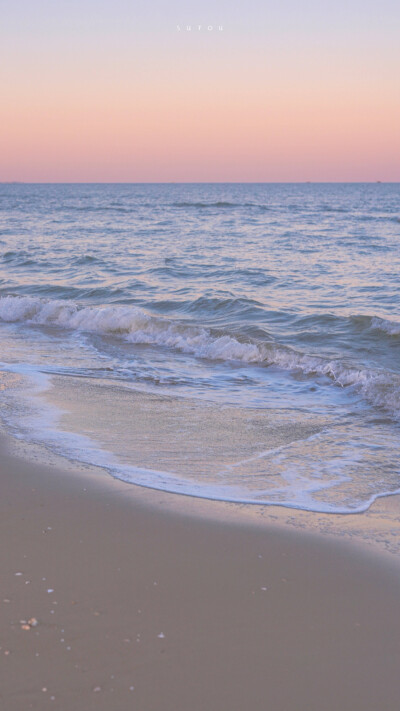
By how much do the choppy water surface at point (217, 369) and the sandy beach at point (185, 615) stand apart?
72cm

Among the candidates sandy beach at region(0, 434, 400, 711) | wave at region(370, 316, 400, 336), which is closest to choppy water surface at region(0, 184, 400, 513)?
wave at region(370, 316, 400, 336)

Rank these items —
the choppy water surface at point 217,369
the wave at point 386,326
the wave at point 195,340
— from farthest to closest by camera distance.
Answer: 1. the wave at point 386,326
2. the wave at point 195,340
3. the choppy water surface at point 217,369

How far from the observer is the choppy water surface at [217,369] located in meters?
4.84

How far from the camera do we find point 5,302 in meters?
13.3

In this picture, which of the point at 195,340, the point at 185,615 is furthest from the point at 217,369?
the point at 185,615

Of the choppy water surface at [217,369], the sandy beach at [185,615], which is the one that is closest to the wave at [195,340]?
the choppy water surface at [217,369]

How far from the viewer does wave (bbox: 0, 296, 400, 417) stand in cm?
742

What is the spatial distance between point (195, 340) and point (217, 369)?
1.65m

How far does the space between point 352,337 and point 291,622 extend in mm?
7996

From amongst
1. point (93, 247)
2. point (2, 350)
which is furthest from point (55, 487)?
point (93, 247)

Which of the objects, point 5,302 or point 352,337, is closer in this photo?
point 352,337

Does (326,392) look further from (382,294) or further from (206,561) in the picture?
(382,294)

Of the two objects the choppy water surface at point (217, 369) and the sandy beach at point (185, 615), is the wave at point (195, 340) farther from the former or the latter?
the sandy beach at point (185, 615)

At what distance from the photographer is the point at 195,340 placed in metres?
10.3
